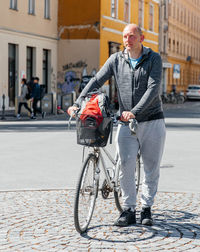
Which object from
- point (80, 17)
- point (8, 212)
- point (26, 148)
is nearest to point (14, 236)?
point (8, 212)

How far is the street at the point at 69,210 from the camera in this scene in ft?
17.1

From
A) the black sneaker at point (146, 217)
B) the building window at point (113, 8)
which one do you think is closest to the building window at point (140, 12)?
the building window at point (113, 8)

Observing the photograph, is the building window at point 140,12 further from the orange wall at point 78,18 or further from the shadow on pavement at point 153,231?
the shadow on pavement at point 153,231

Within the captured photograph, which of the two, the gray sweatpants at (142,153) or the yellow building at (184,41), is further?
the yellow building at (184,41)

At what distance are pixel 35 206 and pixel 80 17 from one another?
110 ft

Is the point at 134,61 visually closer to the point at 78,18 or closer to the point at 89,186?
the point at 89,186

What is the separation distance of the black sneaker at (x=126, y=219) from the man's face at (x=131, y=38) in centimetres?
157

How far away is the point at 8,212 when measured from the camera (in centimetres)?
645

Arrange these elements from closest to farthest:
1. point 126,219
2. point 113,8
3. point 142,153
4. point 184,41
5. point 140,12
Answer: point 126,219 < point 142,153 < point 113,8 < point 140,12 < point 184,41

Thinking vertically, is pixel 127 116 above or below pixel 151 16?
below

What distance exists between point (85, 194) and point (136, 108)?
0.92 m

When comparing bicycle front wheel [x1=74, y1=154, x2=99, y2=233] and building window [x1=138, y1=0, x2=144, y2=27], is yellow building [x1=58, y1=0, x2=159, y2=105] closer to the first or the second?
building window [x1=138, y1=0, x2=144, y2=27]

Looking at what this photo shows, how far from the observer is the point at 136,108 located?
18.5 ft

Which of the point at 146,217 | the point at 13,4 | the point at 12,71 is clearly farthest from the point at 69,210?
the point at 13,4
